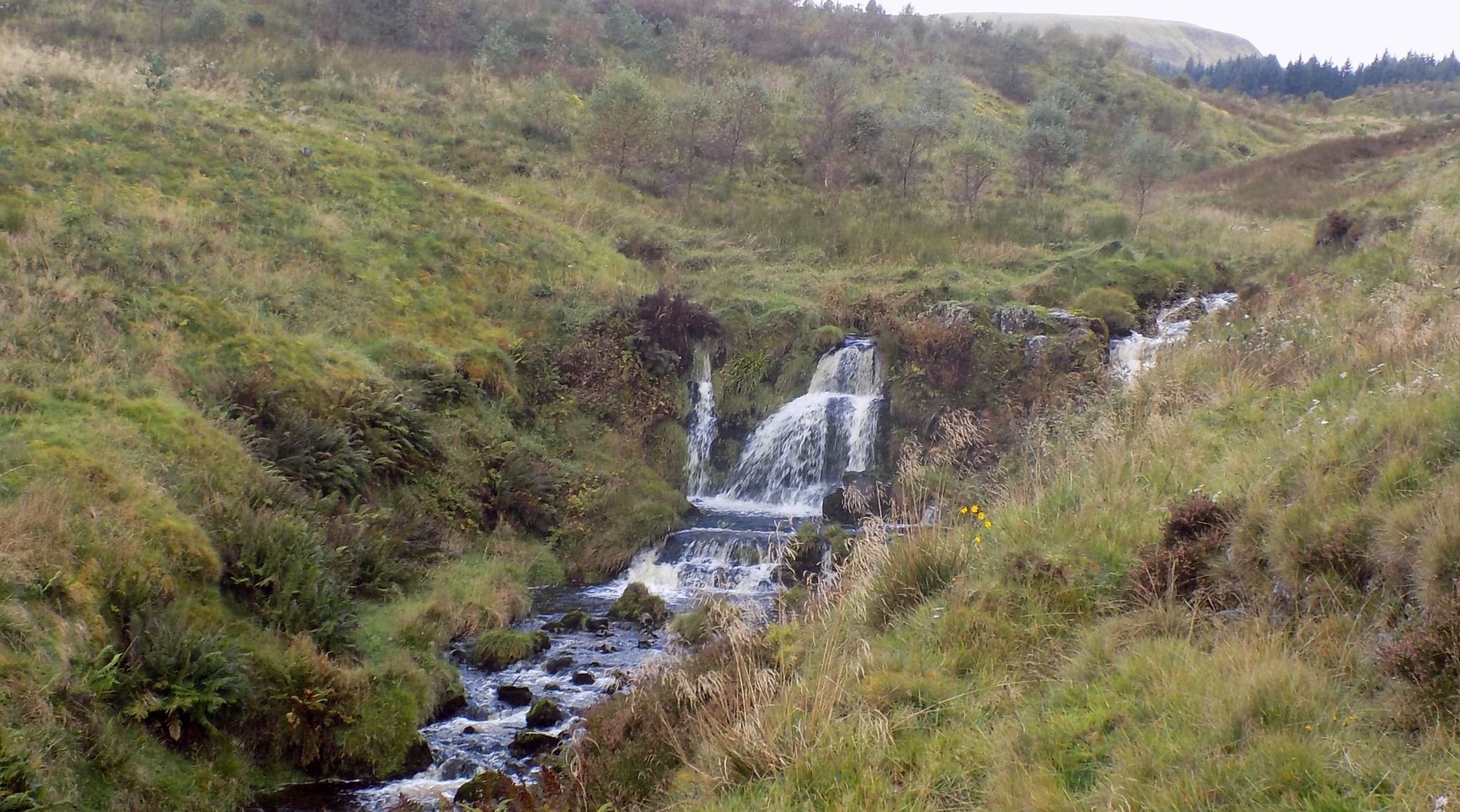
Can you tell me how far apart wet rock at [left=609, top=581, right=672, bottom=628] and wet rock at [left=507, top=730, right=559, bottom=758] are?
310cm

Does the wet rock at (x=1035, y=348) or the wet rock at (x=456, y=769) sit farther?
the wet rock at (x=1035, y=348)

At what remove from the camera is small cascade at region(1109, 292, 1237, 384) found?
15.0 metres

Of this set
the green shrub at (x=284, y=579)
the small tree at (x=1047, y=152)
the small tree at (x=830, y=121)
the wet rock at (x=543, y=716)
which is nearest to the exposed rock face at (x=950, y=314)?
the wet rock at (x=543, y=716)

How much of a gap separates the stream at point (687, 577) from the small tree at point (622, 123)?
33.4ft

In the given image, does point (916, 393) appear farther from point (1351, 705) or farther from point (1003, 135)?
point (1003, 135)

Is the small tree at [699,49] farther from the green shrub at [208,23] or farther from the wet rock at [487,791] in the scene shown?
the wet rock at [487,791]

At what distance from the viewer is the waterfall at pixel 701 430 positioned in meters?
16.6

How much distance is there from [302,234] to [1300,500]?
1616cm

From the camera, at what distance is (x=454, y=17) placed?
107 feet

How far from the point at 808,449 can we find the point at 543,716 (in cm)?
836

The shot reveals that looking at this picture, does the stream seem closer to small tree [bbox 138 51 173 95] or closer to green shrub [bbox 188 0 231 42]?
small tree [bbox 138 51 173 95]

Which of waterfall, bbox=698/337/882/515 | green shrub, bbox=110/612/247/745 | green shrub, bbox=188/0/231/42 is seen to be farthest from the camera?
green shrub, bbox=188/0/231/42

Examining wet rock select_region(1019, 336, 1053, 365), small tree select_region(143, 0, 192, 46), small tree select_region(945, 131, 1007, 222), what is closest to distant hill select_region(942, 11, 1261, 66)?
small tree select_region(945, 131, 1007, 222)

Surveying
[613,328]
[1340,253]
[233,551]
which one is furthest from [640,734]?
[1340,253]
